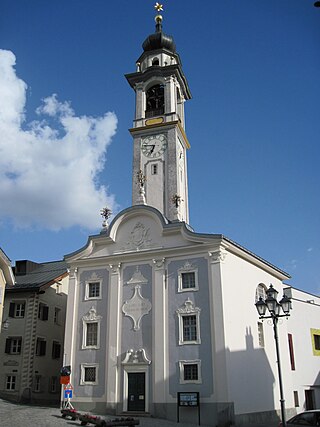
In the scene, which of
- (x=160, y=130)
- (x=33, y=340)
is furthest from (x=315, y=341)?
(x=33, y=340)

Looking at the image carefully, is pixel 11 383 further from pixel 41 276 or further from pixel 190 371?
pixel 190 371

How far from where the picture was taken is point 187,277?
28109mm

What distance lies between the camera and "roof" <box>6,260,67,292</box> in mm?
35938

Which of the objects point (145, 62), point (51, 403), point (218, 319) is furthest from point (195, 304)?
point (145, 62)

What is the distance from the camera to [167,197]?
3588 centimetres

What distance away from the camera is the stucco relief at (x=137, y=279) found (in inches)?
1146

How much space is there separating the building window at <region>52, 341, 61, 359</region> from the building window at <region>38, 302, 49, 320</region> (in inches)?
86.9

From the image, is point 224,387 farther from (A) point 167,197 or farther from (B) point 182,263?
(A) point 167,197

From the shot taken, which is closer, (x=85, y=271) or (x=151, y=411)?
(x=151, y=411)

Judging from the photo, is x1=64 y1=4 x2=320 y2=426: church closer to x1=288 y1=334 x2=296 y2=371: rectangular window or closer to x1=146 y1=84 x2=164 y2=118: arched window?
x1=288 y1=334 x2=296 y2=371: rectangular window

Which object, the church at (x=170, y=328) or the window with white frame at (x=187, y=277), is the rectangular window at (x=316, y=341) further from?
the window with white frame at (x=187, y=277)

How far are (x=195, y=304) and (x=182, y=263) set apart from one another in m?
2.57

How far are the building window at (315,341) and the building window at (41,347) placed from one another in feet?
65.5

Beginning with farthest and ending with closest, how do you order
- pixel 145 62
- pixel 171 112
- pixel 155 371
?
pixel 145 62 → pixel 171 112 → pixel 155 371
